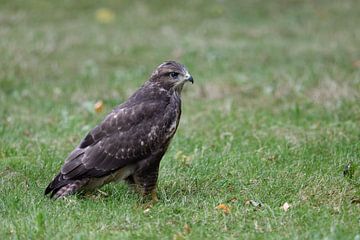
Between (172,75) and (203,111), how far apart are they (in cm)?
353

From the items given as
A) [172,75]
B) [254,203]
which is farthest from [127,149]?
[254,203]

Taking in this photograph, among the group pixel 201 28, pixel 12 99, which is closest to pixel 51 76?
pixel 12 99

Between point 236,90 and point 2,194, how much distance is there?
18.9ft

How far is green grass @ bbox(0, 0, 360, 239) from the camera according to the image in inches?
220

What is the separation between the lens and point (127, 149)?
20.8 ft

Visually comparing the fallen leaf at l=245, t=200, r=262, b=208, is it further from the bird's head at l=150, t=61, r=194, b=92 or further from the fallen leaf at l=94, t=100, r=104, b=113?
the fallen leaf at l=94, t=100, r=104, b=113

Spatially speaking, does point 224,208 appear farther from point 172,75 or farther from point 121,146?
point 172,75


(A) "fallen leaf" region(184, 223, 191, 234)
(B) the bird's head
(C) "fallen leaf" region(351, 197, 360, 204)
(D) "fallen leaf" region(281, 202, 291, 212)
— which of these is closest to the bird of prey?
(B) the bird's head

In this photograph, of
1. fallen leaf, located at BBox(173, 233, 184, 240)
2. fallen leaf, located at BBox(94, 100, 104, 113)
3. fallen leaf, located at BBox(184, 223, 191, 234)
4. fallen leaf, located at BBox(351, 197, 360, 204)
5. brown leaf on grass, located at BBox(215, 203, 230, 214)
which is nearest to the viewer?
fallen leaf, located at BBox(173, 233, 184, 240)

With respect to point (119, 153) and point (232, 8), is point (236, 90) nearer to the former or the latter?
point (119, 153)

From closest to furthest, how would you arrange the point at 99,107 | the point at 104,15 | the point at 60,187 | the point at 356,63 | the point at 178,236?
1. the point at 178,236
2. the point at 60,187
3. the point at 99,107
4. the point at 356,63
5. the point at 104,15

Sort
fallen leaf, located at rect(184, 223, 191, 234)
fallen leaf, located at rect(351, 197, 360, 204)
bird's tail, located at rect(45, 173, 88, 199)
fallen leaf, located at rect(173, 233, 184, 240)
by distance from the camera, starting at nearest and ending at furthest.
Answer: fallen leaf, located at rect(173, 233, 184, 240) → fallen leaf, located at rect(184, 223, 191, 234) → fallen leaf, located at rect(351, 197, 360, 204) → bird's tail, located at rect(45, 173, 88, 199)

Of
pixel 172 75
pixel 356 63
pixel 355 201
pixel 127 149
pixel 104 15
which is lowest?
pixel 356 63

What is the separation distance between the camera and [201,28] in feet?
56.9
